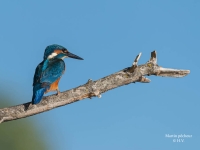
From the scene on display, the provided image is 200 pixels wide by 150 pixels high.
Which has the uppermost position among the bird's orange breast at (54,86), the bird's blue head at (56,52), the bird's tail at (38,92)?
the bird's blue head at (56,52)

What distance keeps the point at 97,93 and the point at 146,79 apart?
679mm

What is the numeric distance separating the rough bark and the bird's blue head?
62.0 inches

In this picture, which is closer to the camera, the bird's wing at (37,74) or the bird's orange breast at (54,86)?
the bird's wing at (37,74)

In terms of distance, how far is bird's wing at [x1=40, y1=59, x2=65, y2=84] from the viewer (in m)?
8.05

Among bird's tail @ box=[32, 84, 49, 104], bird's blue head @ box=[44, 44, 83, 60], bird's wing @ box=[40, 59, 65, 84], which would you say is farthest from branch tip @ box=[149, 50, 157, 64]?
bird's blue head @ box=[44, 44, 83, 60]

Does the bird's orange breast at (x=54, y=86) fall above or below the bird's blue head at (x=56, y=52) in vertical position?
below

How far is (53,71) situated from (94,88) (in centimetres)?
135

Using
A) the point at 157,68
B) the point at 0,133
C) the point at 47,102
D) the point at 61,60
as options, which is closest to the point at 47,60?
the point at 61,60

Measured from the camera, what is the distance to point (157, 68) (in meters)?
7.18

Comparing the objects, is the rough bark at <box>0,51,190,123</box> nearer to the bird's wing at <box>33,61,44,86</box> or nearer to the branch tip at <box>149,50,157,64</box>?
the branch tip at <box>149,50,157,64</box>

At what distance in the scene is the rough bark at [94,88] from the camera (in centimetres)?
701

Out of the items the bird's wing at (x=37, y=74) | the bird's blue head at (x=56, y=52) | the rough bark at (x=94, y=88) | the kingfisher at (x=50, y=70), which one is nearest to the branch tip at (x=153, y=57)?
the rough bark at (x=94, y=88)

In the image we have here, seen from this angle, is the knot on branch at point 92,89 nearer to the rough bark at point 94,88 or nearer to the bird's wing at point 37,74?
the rough bark at point 94,88

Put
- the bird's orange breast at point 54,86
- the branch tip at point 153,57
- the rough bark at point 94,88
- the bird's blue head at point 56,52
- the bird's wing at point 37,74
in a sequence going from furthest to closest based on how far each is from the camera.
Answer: the bird's blue head at point 56,52 → the bird's orange breast at point 54,86 → the bird's wing at point 37,74 → the branch tip at point 153,57 → the rough bark at point 94,88
